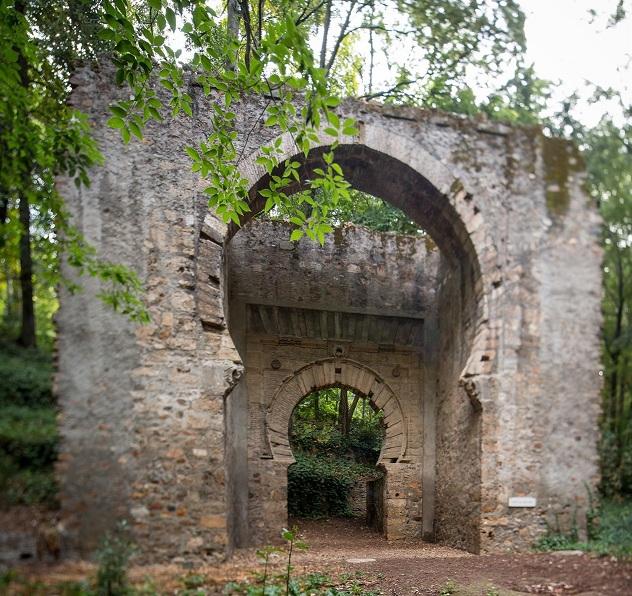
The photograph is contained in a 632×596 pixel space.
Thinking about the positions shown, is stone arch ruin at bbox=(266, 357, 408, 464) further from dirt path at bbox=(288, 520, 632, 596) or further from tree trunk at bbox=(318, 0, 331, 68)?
tree trunk at bbox=(318, 0, 331, 68)

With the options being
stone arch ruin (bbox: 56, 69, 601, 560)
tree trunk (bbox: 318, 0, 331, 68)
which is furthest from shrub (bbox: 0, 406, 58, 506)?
tree trunk (bbox: 318, 0, 331, 68)

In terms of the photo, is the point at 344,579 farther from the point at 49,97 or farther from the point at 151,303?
the point at 49,97

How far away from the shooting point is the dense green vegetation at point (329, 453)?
45.9 ft

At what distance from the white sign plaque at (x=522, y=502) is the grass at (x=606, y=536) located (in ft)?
1.44

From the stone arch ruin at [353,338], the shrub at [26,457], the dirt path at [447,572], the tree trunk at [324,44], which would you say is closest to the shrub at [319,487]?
the stone arch ruin at [353,338]

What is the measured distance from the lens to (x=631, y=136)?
7.57m

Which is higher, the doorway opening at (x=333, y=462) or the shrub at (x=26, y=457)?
the shrub at (x=26, y=457)

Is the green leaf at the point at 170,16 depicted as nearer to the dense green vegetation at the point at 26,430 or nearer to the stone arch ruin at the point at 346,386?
the dense green vegetation at the point at 26,430

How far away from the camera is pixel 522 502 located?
7.19m

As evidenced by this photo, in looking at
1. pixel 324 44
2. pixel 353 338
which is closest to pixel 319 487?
pixel 353 338

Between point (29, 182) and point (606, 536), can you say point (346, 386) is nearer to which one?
point (606, 536)

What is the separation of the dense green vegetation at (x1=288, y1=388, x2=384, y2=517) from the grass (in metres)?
5.86

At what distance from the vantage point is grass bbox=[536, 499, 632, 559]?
669 cm

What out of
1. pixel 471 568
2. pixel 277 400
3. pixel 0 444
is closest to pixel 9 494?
pixel 0 444
